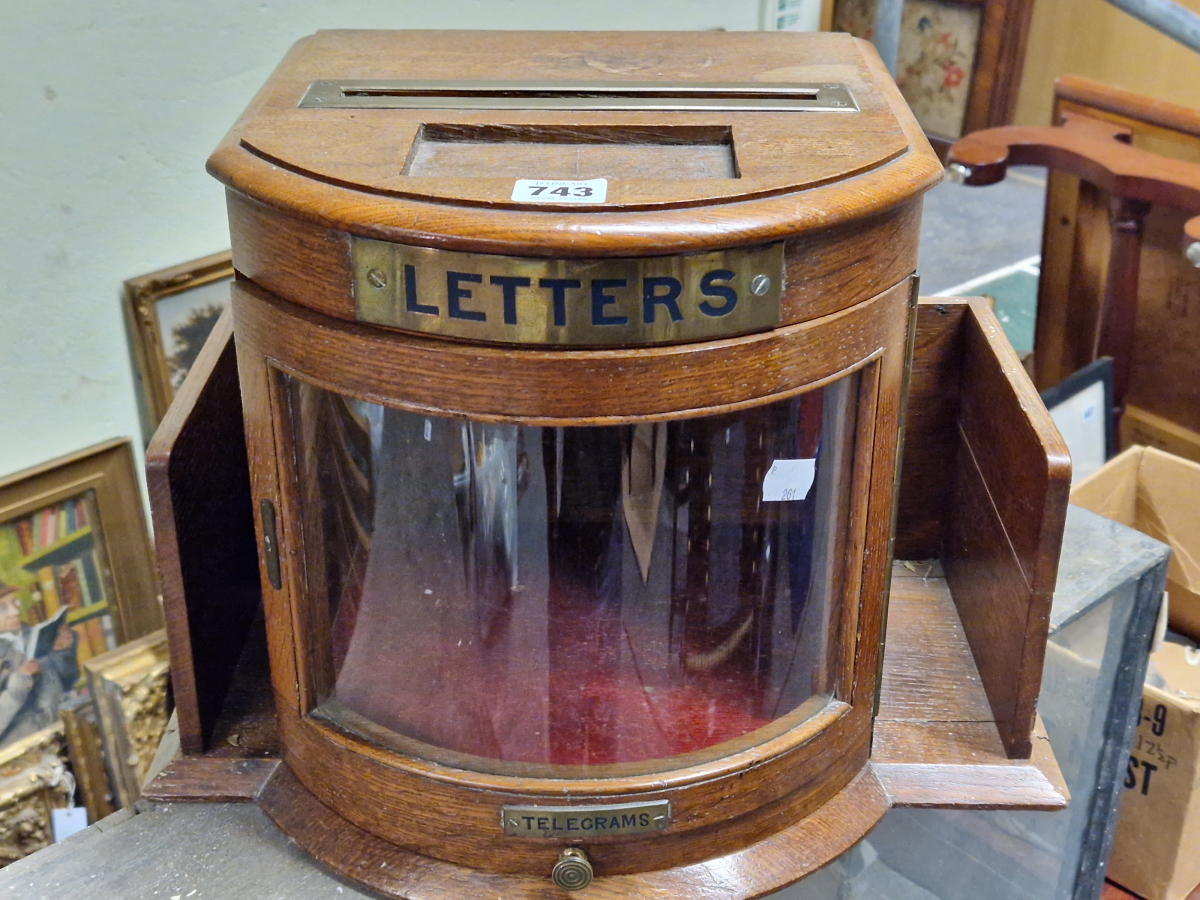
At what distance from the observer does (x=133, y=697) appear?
0.96 metres

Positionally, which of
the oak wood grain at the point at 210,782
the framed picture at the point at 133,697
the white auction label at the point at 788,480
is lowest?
the framed picture at the point at 133,697

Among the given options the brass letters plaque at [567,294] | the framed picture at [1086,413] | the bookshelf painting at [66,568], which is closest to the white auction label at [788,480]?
the brass letters plaque at [567,294]

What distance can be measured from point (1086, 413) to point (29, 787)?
1.52 metres

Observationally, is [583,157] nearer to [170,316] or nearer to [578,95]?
[578,95]

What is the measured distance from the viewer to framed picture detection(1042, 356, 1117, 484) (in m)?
1.80

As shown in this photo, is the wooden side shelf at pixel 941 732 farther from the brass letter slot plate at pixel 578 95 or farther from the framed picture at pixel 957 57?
the framed picture at pixel 957 57

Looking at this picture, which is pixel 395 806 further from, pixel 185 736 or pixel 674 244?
pixel 674 244

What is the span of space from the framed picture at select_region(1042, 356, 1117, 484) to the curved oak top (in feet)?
3.63

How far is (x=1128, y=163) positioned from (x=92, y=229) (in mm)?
1463

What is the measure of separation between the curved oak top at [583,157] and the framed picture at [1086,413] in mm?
1106

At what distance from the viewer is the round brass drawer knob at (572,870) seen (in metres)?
0.72

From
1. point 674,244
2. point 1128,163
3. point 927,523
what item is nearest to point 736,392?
point 674,244

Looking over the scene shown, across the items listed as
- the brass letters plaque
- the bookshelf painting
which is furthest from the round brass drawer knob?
the bookshelf painting

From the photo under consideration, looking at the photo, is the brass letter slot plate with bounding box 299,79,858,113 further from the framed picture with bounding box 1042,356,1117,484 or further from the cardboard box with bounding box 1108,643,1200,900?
the framed picture with bounding box 1042,356,1117,484
